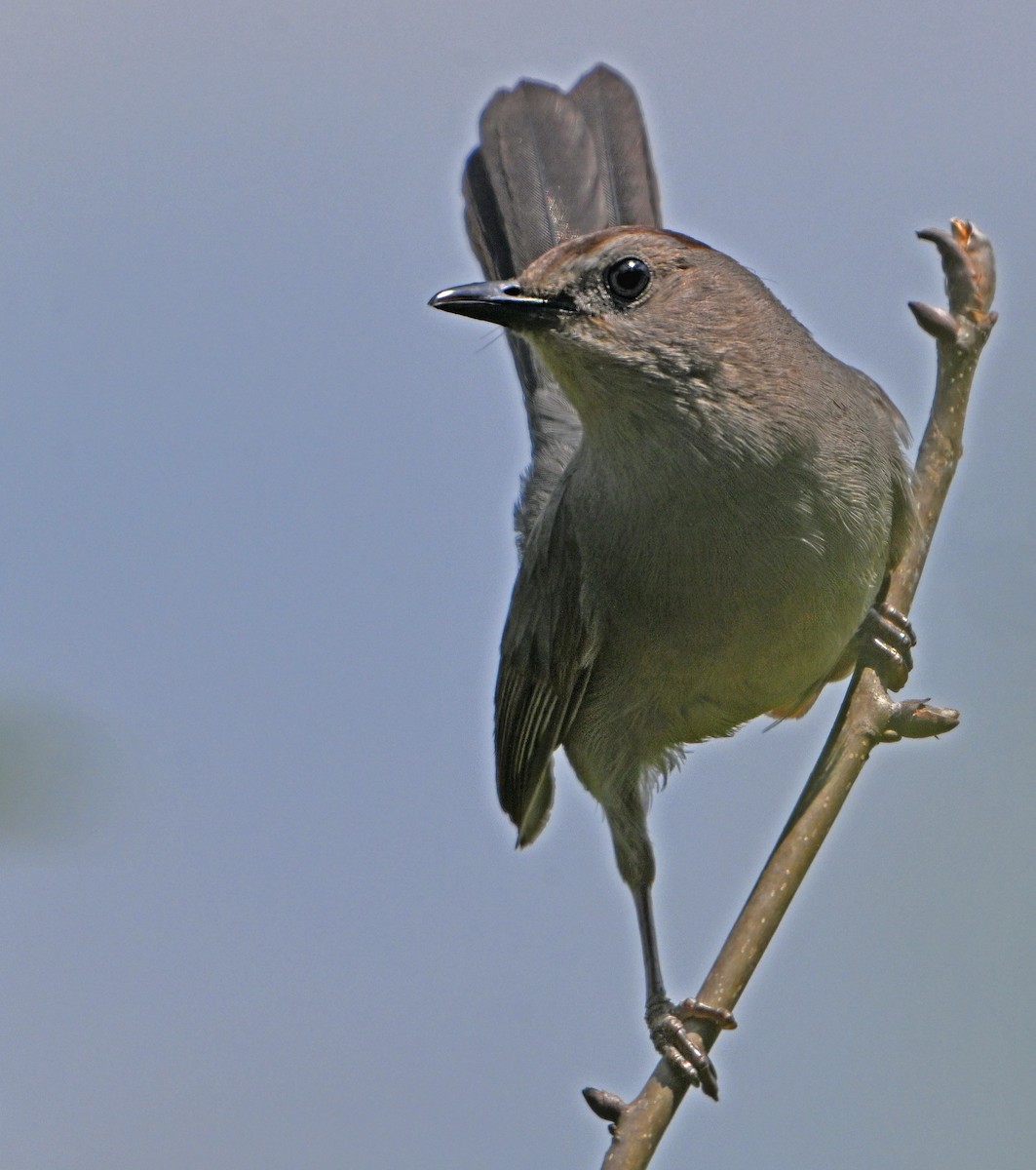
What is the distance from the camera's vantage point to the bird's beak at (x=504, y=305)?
12.2 feet

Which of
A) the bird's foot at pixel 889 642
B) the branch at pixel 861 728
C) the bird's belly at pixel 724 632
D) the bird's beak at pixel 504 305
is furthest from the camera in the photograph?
the bird's foot at pixel 889 642

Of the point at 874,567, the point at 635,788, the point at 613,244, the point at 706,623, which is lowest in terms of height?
the point at 635,788

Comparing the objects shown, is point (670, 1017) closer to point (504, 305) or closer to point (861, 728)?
point (861, 728)

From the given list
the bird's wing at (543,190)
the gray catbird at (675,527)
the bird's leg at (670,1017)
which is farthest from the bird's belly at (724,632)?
the bird's wing at (543,190)

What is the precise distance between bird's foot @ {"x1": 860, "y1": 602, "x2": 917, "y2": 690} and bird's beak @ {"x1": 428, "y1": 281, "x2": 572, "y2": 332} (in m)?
1.26

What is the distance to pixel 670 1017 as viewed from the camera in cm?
407

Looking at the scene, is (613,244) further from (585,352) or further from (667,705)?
(667,705)

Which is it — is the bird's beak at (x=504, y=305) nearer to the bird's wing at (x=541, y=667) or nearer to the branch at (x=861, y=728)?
the bird's wing at (x=541, y=667)

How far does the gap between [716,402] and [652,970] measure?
1.87 meters

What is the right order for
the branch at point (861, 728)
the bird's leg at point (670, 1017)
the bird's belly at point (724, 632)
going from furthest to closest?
1. the bird's belly at point (724, 632)
2. the bird's leg at point (670, 1017)
3. the branch at point (861, 728)

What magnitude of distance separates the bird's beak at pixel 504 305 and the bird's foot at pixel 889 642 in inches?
49.7

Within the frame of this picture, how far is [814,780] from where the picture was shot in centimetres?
327

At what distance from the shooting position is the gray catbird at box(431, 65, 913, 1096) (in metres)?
3.76

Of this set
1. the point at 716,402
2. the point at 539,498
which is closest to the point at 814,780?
the point at 716,402
